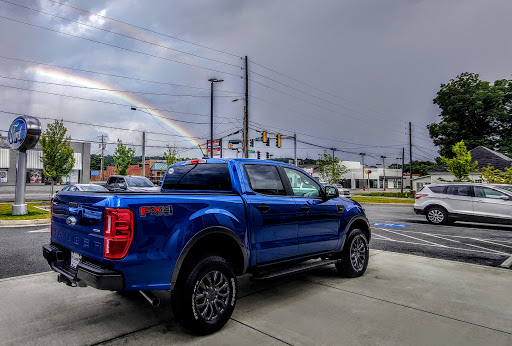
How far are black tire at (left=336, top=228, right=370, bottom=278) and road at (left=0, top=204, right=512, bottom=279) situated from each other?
2618 mm

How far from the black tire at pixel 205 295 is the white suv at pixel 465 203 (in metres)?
11.6

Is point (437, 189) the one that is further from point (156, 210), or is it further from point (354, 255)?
point (156, 210)

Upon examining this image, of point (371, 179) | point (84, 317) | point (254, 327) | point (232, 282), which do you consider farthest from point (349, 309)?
point (371, 179)

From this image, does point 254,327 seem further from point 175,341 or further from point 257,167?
point 257,167

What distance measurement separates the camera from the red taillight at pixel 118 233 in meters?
2.88

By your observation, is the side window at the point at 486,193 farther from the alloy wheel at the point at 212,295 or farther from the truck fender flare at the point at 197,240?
the alloy wheel at the point at 212,295

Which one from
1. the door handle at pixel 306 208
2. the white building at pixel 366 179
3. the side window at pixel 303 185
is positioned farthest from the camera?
the white building at pixel 366 179

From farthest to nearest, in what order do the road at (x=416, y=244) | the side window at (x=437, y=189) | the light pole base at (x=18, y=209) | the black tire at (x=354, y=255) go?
1. the light pole base at (x=18, y=209)
2. the side window at (x=437, y=189)
3. the road at (x=416, y=244)
4. the black tire at (x=354, y=255)

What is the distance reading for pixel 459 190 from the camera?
40.4ft

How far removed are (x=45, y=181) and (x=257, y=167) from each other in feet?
172

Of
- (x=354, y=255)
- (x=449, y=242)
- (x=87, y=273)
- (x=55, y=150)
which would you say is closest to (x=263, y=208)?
(x=87, y=273)

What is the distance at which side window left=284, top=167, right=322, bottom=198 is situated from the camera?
476 cm

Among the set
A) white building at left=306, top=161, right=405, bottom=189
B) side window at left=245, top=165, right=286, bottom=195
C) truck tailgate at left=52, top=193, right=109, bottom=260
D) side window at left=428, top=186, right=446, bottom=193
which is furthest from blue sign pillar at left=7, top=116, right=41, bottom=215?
white building at left=306, top=161, right=405, bottom=189

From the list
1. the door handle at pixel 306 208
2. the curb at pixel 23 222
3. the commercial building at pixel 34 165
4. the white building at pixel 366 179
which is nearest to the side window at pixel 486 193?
the door handle at pixel 306 208
